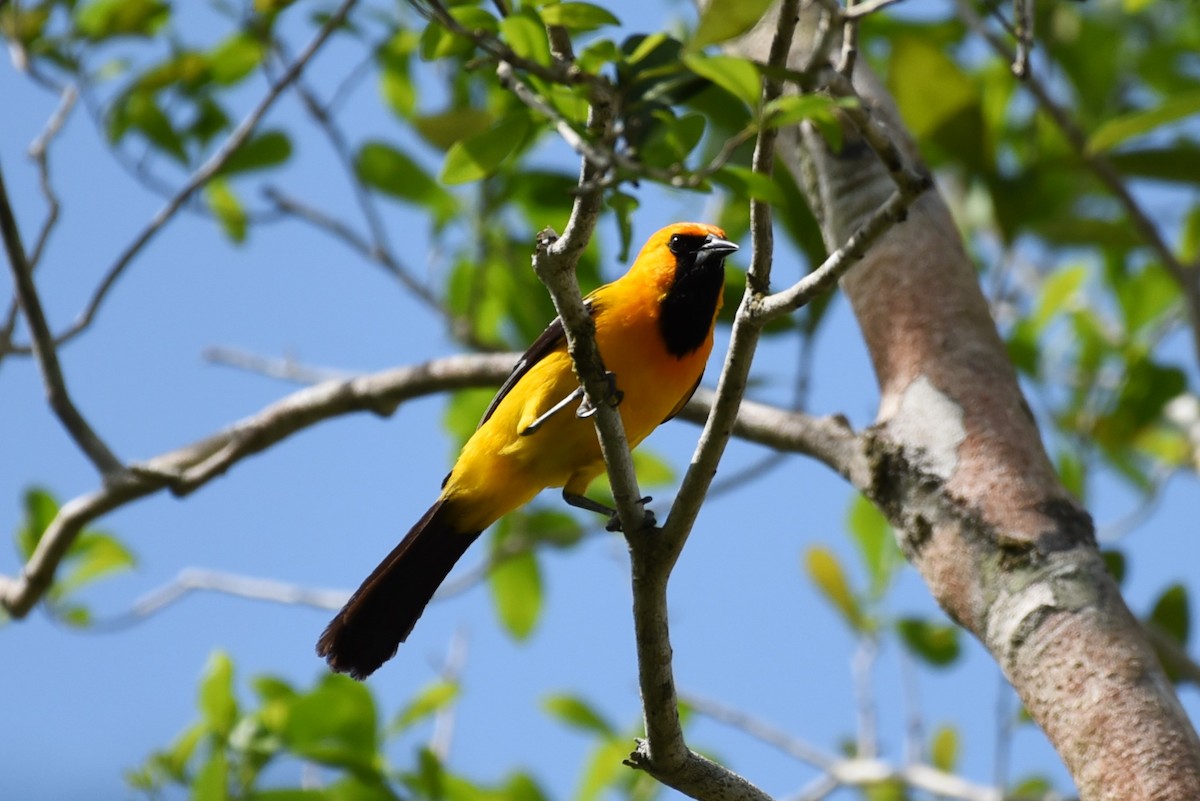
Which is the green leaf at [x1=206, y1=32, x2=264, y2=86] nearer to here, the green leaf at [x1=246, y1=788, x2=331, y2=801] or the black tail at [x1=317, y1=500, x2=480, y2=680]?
the black tail at [x1=317, y1=500, x2=480, y2=680]

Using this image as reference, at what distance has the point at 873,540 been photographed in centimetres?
602

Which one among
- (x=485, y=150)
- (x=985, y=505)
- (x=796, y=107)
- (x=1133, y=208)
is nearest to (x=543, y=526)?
(x=1133, y=208)

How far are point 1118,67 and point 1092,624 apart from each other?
13.9 feet

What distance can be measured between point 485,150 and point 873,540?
12.1 feet

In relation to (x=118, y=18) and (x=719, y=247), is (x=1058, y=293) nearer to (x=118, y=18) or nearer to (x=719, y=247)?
(x=719, y=247)

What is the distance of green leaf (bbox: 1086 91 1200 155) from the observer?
4.09 m

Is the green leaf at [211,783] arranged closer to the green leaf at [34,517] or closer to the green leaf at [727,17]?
the green leaf at [34,517]

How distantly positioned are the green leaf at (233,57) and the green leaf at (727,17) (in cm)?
382

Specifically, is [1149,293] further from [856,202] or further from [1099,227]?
[856,202]

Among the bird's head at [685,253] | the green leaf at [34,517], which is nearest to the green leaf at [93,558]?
the green leaf at [34,517]

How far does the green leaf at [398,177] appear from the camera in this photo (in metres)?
5.69

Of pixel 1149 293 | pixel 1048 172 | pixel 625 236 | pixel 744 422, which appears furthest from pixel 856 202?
pixel 1149 293

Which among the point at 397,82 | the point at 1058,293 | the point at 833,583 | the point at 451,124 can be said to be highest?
the point at 397,82

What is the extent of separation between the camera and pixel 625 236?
3.04 meters
